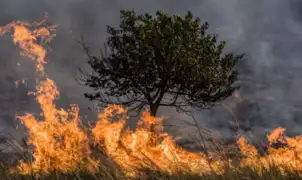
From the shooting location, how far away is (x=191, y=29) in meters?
25.5

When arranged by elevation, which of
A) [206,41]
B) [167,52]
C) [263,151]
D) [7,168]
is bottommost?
[7,168]

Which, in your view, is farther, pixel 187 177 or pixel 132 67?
pixel 132 67

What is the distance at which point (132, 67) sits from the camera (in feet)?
86.0

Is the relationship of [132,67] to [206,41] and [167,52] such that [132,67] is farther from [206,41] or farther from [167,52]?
[206,41]

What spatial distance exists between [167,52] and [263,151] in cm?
1975

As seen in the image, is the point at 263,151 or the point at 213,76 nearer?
the point at 263,151

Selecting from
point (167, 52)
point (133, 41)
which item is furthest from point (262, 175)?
point (133, 41)

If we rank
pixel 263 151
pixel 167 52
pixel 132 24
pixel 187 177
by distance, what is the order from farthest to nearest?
pixel 132 24 < pixel 167 52 < pixel 187 177 < pixel 263 151

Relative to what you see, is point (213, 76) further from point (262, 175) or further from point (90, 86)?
point (262, 175)

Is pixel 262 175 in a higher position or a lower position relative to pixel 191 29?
lower

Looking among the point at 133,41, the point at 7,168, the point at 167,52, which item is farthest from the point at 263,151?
the point at 133,41

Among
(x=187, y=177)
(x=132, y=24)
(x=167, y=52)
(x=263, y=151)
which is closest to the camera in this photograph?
(x=263, y=151)

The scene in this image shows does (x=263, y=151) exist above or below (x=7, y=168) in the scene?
above

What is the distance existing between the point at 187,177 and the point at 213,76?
66.6 ft
